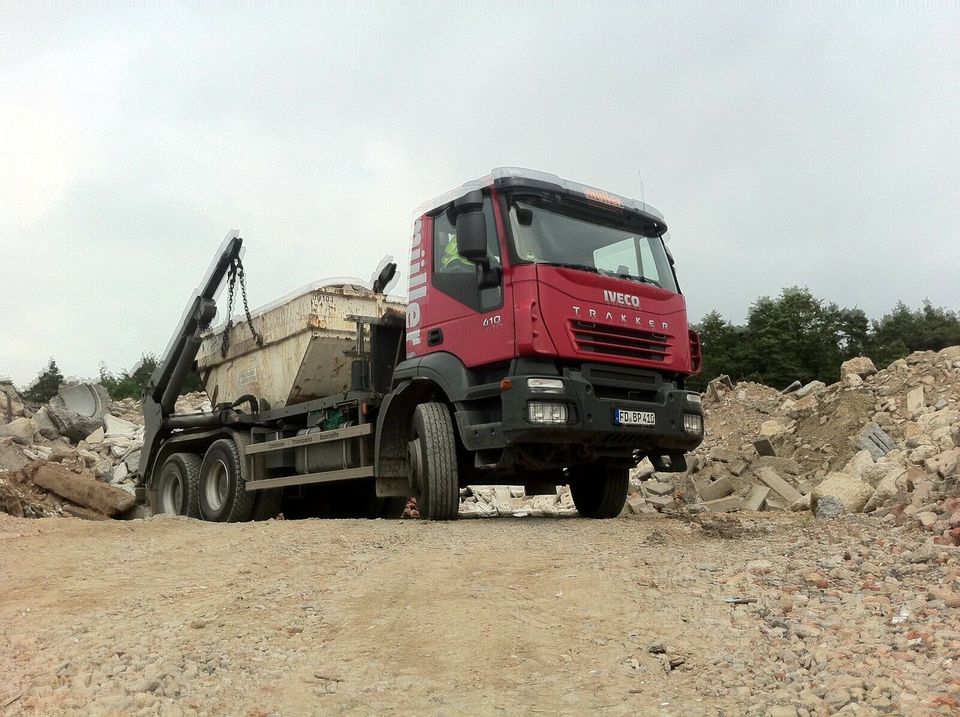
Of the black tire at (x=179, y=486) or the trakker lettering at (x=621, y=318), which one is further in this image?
the black tire at (x=179, y=486)

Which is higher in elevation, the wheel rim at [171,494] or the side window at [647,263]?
the side window at [647,263]

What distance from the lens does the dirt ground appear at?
3375mm

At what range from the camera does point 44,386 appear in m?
34.1

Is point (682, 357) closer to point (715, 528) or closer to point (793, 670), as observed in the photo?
point (715, 528)

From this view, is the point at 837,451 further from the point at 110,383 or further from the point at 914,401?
the point at 110,383

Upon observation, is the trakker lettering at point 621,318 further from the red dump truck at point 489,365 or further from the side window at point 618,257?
the side window at point 618,257

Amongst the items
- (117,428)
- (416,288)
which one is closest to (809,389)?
(416,288)

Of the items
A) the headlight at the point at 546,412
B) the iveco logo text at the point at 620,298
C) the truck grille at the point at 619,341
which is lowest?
the headlight at the point at 546,412

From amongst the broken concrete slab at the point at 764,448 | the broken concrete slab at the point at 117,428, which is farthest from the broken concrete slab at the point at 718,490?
the broken concrete slab at the point at 117,428

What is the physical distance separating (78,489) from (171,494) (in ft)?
4.98

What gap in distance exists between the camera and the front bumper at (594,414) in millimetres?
6898

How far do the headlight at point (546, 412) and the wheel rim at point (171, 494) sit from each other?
6.18 metres

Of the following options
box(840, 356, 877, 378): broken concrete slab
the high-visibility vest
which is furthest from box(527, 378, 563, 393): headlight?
box(840, 356, 877, 378): broken concrete slab

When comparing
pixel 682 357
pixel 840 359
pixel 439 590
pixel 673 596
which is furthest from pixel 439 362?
pixel 840 359
